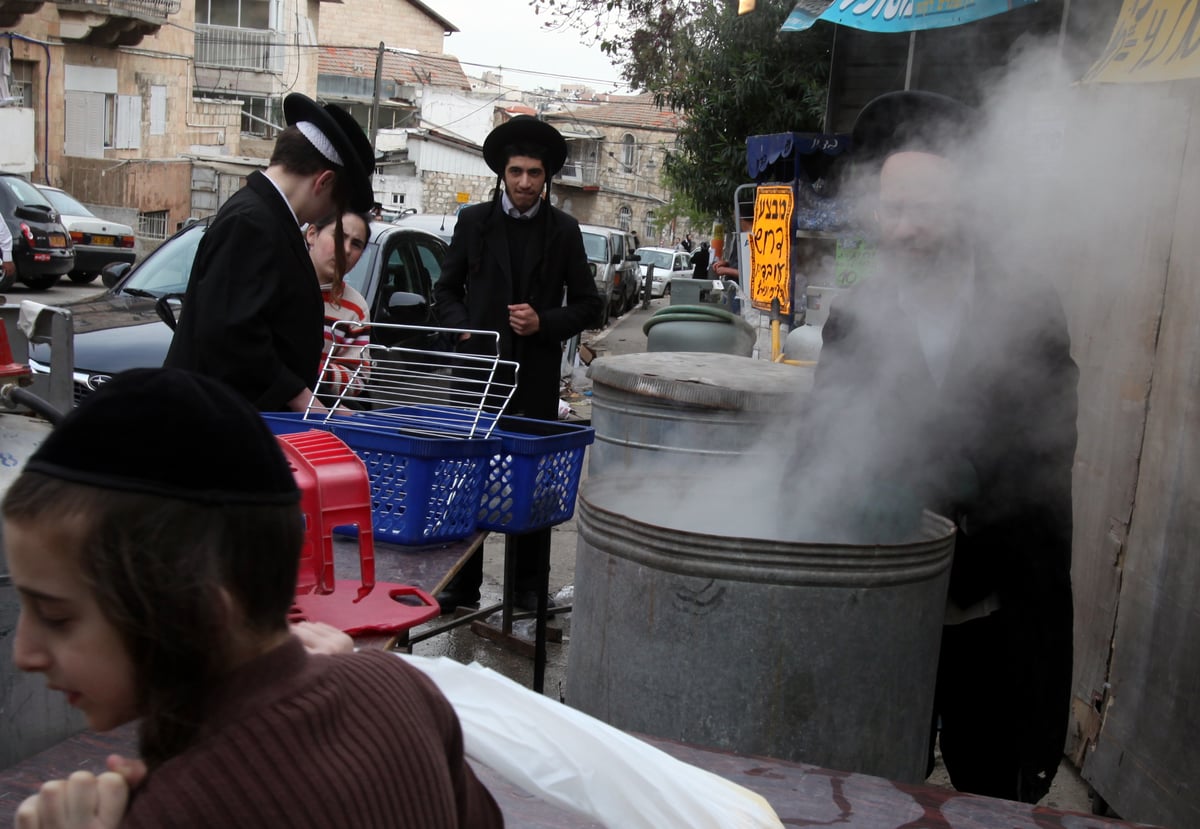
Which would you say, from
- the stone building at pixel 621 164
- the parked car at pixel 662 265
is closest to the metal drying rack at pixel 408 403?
the parked car at pixel 662 265

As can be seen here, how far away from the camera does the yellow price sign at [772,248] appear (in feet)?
24.3

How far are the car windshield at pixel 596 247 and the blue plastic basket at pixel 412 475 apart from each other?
21.3 meters

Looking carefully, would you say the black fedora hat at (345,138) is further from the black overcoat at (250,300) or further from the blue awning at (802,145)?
the blue awning at (802,145)

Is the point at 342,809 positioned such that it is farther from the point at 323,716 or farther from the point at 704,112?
the point at 704,112

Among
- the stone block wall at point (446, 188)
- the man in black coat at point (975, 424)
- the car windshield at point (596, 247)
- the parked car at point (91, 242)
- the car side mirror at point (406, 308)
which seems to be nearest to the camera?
the man in black coat at point (975, 424)

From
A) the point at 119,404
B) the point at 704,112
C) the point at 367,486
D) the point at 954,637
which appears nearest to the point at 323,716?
the point at 119,404

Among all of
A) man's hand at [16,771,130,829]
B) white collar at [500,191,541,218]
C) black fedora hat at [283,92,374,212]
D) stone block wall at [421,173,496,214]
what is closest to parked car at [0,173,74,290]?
white collar at [500,191,541,218]

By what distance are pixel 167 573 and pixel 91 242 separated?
20174 millimetres

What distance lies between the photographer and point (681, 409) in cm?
388

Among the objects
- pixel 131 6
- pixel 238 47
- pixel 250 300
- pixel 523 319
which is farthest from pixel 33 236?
pixel 238 47

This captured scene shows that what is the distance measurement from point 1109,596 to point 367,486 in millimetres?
2587

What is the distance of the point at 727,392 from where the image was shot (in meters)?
3.74

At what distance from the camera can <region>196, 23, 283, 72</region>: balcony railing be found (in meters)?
40.7

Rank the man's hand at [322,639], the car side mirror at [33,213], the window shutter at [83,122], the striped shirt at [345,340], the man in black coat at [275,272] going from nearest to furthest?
the man's hand at [322,639]
the man in black coat at [275,272]
the striped shirt at [345,340]
the car side mirror at [33,213]
the window shutter at [83,122]
